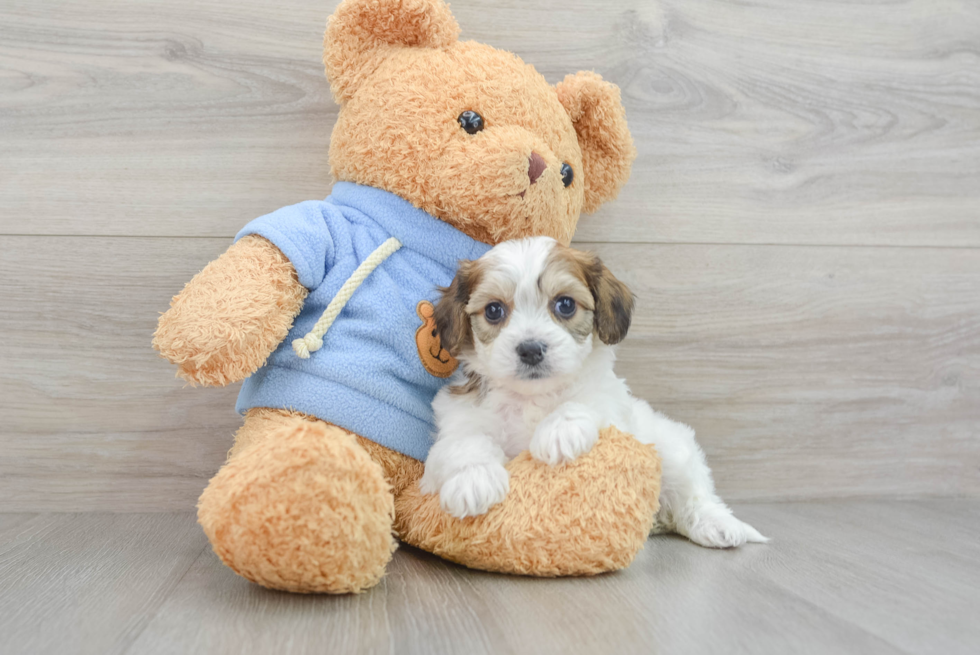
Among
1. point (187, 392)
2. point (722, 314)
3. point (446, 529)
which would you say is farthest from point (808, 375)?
point (187, 392)

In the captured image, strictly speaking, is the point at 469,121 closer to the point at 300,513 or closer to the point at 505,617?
the point at 300,513

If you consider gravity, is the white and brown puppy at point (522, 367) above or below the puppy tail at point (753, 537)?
above

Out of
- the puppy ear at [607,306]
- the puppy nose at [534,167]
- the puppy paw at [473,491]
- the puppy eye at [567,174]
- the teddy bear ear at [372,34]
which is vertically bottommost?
the puppy paw at [473,491]

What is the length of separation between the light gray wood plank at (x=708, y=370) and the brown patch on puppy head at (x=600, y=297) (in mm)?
532

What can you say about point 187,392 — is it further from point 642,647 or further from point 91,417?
point 642,647

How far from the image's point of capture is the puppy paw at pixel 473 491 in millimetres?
1251

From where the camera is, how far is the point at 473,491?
49.2 inches

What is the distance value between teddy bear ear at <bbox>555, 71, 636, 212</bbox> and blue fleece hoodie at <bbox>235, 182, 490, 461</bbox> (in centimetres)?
39

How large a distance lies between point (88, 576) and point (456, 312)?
0.86m

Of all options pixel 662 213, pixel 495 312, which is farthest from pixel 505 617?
pixel 662 213

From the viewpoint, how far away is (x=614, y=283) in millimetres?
1482

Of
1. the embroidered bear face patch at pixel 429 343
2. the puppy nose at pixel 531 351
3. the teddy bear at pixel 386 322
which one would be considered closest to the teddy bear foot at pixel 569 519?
the teddy bear at pixel 386 322

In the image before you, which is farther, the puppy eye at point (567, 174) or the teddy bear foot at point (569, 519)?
the puppy eye at point (567, 174)

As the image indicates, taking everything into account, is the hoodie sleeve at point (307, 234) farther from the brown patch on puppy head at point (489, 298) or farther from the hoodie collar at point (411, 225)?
the brown patch on puppy head at point (489, 298)
